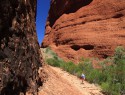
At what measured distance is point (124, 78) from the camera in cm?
1922

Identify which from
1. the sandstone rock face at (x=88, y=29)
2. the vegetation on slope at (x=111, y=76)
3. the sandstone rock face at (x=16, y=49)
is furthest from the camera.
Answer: the sandstone rock face at (x=88, y=29)

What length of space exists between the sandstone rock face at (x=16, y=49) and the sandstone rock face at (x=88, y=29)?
28163 mm

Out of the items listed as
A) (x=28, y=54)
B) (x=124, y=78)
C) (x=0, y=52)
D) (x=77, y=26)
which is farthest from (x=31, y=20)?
(x=77, y=26)

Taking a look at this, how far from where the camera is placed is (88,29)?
40906 millimetres

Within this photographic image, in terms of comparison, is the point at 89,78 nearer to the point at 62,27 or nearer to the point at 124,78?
the point at 124,78

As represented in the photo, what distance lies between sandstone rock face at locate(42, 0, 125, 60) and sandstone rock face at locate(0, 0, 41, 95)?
2816 centimetres

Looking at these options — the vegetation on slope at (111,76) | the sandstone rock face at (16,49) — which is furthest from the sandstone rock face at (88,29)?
the sandstone rock face at (16,49)

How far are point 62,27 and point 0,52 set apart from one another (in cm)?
3866

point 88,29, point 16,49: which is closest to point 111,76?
point 16,49

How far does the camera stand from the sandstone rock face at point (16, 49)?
643 centimetres

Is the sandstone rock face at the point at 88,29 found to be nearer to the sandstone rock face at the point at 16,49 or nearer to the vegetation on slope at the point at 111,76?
the vegetation on slope at the point at 111,76

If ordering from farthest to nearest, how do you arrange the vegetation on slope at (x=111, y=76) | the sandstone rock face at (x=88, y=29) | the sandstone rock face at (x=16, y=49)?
the sandstone rock face at (x=88, y=29) → the vegetation on slope at (x=111, y=76) → the sandstone rock face at (x=16, y=49)

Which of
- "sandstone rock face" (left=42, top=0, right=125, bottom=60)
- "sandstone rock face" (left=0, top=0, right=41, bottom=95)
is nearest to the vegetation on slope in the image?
"sandstone rock face" (left=0, top=0, right=41, bottom=95)

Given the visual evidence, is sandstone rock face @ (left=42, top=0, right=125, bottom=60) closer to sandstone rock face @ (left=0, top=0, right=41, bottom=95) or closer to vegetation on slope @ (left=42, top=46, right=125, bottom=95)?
vegetation on slope @ (left=42, top=46, right=125, bottom=95)
